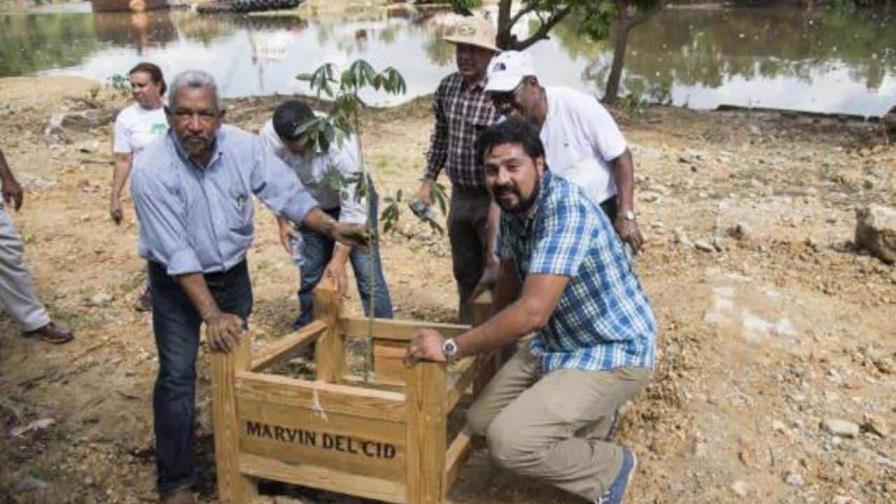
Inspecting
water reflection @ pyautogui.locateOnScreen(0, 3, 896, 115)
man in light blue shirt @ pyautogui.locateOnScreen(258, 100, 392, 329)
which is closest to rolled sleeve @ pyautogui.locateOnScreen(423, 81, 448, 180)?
man in light blue shirt @ pyautogui.locateOnScreen(258, 100, 392, 329)

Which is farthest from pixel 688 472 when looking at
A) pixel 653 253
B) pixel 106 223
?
pixel 106 223

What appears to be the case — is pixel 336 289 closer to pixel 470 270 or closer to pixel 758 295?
pixel 470 270

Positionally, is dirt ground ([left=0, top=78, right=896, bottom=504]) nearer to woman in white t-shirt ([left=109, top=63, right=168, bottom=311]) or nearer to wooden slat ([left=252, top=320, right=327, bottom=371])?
wooden slat ([left=252, top=320, right=327, bottom=371])

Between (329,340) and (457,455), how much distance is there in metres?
0.83

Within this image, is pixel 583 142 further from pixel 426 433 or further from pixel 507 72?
pixel 426 433

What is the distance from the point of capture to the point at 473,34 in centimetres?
343

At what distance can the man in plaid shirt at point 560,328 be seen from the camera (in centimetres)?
259

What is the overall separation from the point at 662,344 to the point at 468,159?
4.16 feet

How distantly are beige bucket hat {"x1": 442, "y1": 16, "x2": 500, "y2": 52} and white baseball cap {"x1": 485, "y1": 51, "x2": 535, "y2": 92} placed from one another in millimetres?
366

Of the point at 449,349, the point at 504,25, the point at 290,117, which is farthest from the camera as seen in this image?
the point at 504,25

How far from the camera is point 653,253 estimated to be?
5504 mm

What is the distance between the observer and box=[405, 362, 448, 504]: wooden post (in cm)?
258

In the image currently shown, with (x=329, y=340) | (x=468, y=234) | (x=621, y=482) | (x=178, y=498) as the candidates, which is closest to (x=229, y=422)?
(x=178, y=498)

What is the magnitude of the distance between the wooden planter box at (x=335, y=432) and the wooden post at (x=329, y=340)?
0.98ft
